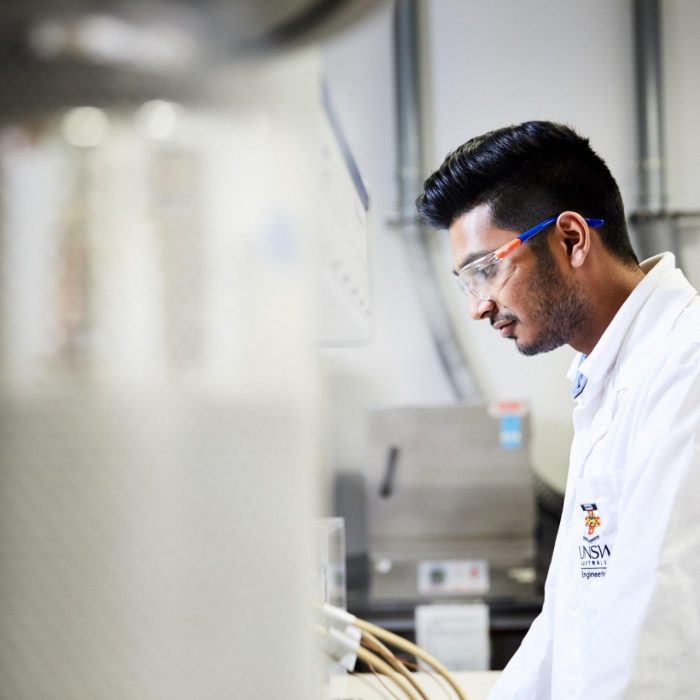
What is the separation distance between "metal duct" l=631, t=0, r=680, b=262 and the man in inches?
79.2

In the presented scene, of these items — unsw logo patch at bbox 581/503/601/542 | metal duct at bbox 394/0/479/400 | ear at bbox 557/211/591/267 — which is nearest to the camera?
unsw logo patch at bbox 581/503/601/542

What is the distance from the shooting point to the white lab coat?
0.95 metres

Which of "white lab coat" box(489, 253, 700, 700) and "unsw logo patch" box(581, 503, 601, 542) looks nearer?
"white lab coat" box(489, 253, 700, 700)

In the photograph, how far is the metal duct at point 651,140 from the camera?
326cm

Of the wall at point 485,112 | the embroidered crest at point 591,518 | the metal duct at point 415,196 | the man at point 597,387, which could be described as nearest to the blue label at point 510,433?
the metal duct at point 415,196

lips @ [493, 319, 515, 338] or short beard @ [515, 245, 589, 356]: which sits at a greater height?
short beard @ [515, 245, 589, 356]

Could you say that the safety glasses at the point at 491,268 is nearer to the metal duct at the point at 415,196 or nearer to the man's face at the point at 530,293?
the man's face at the point at 530,293

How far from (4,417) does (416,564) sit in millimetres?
2530

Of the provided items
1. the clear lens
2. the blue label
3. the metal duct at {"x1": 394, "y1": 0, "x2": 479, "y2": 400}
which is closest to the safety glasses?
the clear lens

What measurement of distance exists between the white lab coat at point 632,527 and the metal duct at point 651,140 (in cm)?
201

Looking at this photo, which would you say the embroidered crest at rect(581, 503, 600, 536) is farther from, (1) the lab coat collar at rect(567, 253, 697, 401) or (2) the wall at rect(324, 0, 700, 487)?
(2) the wall at rect(324, 0, 700, 487)

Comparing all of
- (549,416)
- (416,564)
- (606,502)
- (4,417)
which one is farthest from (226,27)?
(549,416)

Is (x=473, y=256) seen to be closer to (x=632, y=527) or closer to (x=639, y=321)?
(x=639, y=321)

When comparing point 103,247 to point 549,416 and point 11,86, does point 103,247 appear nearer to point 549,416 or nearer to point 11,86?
point 11,86
